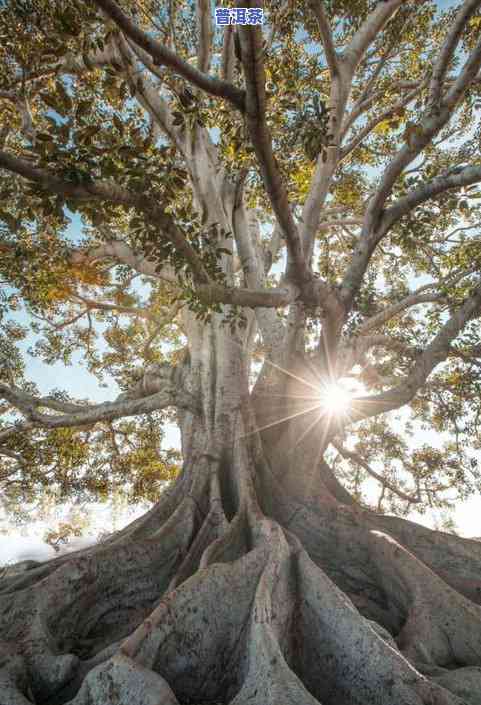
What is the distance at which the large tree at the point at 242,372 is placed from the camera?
2217 millimetres

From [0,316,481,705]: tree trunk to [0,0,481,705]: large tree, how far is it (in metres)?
0.02

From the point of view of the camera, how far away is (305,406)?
205 inches

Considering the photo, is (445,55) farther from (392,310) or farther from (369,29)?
(392,310)

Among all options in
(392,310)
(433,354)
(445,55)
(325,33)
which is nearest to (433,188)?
(445,55)

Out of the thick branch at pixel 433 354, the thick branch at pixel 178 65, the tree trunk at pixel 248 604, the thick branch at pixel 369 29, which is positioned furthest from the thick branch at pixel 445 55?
the tree trunk at pixel 248 604

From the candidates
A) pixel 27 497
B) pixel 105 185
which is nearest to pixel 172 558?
pixel 105 185

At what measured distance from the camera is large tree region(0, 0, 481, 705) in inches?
87.3

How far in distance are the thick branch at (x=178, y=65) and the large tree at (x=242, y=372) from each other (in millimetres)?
15

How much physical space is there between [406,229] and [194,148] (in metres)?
3.78

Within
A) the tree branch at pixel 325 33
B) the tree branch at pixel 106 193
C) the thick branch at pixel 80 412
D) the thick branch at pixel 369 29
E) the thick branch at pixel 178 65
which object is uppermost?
the thick branch at pixel 369 29

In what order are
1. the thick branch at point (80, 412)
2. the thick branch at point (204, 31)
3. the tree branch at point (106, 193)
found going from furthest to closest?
the thick branch at point (204, 31), the thick branch at point (80, 412), the tree branch at point (106, 193)

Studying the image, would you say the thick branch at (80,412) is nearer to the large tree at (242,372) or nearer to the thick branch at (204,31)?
the large tree at (242,372)

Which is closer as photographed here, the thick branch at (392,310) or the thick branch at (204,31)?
the thick branch at (392,310)

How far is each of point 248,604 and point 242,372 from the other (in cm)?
314
